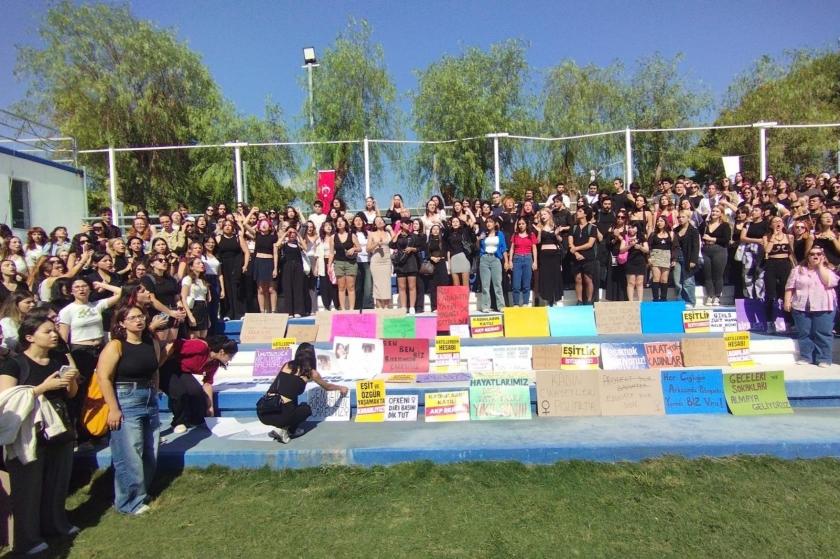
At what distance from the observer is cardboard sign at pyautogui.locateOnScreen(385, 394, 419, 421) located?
634 cm

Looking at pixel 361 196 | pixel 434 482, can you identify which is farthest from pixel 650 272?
pixel 361 196

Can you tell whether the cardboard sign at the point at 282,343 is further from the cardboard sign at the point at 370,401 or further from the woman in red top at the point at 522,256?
the woman in red top at the point at 522,256

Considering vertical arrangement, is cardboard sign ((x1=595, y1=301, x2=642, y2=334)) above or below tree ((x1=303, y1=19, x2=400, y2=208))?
below

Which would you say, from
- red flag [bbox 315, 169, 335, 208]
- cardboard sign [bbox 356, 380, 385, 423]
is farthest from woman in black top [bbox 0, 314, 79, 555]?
red flag [bbox 315, 169, 335, 208]

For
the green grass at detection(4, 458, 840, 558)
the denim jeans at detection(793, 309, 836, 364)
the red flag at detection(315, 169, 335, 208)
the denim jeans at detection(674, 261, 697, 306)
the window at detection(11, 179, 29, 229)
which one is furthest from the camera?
the red flag at detection(315, 169, 335, 208)

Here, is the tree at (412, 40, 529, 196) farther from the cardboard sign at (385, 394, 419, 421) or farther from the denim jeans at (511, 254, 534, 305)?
the cardboard sign at (385, 394, 419, 421)

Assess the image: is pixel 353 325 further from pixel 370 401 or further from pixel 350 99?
pixel 350 99

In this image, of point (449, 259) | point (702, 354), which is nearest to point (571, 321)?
point (702, 354)

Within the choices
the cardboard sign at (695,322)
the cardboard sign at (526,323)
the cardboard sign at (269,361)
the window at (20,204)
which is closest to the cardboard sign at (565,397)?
the cardboard sign at (526,323)

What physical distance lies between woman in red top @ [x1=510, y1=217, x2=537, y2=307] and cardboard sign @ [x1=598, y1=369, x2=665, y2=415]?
3.66 metres

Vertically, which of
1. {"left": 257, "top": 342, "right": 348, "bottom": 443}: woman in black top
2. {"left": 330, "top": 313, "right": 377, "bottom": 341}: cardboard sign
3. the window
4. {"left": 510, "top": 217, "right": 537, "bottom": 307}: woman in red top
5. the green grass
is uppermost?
the window

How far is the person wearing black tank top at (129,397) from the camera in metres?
4.59

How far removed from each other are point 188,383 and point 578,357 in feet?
15.1

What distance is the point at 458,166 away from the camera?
21.8 meters
